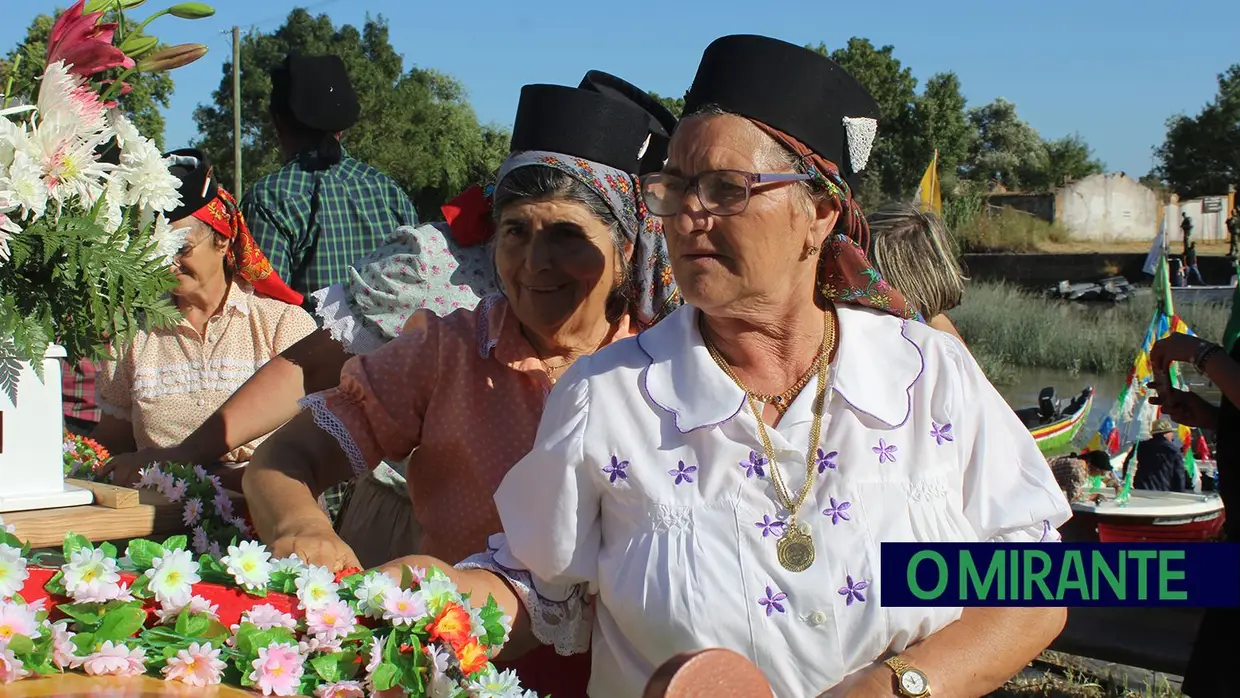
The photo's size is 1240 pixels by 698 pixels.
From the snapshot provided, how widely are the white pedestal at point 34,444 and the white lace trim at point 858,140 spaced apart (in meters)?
1.44

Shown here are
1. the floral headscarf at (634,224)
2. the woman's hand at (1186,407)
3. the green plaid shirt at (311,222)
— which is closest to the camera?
the floral headscarf at (634,224)

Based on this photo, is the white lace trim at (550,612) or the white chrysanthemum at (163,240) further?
the white chrysanthemum at (163,240)

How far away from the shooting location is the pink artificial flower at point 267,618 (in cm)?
163

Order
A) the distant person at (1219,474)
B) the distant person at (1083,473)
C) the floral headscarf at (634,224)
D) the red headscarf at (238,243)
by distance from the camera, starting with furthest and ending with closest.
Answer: the distant person at (1083,473), the distant person at (1219,474), the red headscarf at (238,243), the floral headscarf at (634,224)

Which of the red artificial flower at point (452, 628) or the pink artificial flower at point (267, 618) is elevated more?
the pink artificial flower at point (267, 618)

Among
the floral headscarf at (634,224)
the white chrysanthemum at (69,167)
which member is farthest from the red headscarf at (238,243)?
the white chrysanthemum at (69,167)

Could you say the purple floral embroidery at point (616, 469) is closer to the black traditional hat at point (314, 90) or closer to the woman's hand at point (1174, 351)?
the woman's hand at point (1174, 351)

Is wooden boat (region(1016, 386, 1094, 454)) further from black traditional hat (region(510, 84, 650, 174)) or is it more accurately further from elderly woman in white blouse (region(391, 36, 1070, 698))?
elderly woman in white blouse (region(391, 36, 1070, 698))

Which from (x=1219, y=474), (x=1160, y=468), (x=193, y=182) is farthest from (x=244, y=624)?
(x=1160, y=468)

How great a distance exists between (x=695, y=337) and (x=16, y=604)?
1.08 m

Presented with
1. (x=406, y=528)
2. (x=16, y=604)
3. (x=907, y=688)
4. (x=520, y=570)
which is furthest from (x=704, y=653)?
(x=406, y=528)

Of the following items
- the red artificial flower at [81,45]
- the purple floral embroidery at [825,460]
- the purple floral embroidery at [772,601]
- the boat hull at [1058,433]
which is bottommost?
the boat hull at [1058,433]

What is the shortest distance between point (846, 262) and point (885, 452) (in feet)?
1.12

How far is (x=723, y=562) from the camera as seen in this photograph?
1.81m
